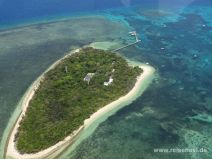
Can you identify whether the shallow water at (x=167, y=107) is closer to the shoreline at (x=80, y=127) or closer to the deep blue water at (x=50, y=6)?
the shoreline at (x=80, y=127)

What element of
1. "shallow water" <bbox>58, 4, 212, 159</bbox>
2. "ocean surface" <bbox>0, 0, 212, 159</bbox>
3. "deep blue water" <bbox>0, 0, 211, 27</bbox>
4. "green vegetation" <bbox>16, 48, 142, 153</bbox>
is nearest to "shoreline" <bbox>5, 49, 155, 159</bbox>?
"green vegetation" <bbox>16, 48, 142, 153</bbox>

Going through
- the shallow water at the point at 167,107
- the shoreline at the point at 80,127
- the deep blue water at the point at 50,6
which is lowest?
the shallow water at the point at 167,107

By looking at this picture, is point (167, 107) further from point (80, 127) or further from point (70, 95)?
point (70, 95)

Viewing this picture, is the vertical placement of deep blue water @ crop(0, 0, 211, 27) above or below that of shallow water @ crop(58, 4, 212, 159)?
above

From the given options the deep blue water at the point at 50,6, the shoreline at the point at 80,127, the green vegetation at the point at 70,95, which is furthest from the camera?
the deep blue water at the point at 50,6

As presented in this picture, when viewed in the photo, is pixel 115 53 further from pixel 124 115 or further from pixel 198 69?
pixel 124 115

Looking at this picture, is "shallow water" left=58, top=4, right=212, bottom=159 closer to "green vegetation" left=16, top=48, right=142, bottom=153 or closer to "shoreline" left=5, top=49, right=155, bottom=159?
"shoreline" left=5, top=49, right=155, bottom=159

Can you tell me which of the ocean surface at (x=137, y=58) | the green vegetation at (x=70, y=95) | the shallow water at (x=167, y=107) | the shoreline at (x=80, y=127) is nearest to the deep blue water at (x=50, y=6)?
the ocean surface at (x=137, y=58)
